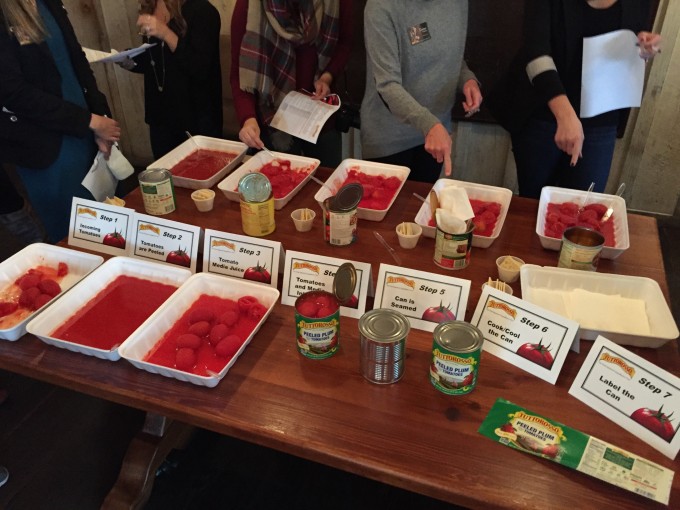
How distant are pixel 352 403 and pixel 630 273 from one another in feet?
2.74

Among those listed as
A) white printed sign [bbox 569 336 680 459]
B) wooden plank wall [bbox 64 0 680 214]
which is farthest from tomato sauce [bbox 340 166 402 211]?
wooden plank wall [bbox 64 0 680 214]

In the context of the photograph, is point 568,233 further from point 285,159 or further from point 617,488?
point 285,159

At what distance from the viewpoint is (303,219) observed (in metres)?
1.58

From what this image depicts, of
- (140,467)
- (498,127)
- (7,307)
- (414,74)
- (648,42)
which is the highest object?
(648,42)

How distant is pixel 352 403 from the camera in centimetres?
106

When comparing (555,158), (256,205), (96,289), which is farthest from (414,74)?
(96,289)

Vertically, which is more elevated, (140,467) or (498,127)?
(498,127)

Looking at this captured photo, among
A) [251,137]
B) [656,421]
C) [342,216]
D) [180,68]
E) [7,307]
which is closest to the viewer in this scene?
[656,421]

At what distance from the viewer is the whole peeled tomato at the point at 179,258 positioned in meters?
1.45

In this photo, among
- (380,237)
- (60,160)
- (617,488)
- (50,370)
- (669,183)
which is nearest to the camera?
(617,488)

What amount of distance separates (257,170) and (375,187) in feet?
1.45

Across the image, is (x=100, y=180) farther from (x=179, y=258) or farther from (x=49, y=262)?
(x=179, y=258)

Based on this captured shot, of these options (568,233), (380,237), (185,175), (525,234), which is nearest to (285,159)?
(185,175)

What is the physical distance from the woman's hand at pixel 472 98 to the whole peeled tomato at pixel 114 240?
119 cm
